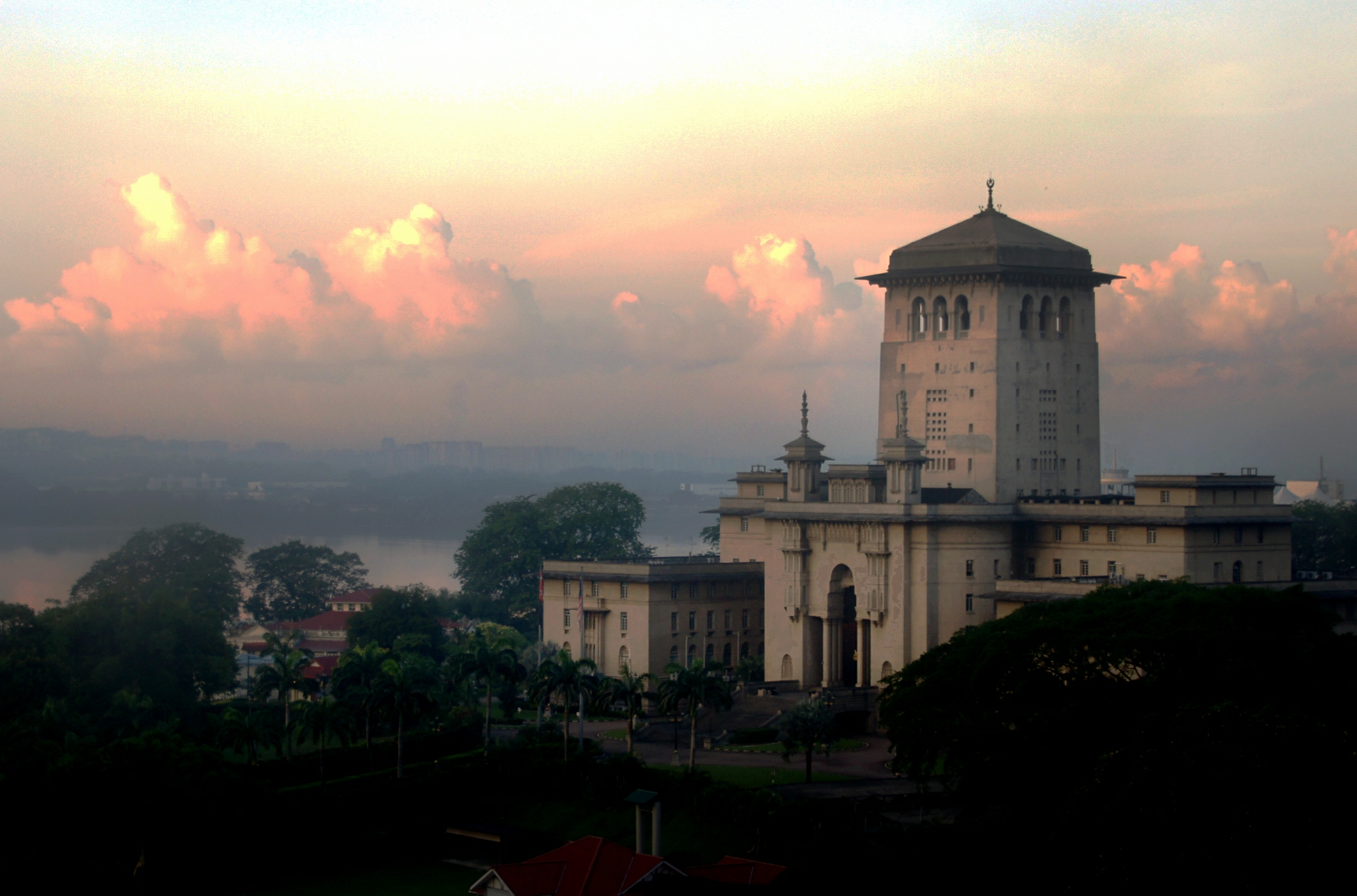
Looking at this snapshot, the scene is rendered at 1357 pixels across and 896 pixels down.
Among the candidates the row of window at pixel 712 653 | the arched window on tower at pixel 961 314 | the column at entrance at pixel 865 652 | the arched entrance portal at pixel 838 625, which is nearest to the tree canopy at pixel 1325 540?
the arched window on tower at pixel 961 314

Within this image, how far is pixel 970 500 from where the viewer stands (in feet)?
310

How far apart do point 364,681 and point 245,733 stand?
11920 millimetres

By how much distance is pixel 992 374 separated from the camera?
98750mm

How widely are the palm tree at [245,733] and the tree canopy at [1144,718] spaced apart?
91.7 ft

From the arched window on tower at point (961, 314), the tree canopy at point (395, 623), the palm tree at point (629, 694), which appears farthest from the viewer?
the tree canopy at point (395, 623)

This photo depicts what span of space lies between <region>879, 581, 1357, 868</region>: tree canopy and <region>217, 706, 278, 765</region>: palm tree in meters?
28.0

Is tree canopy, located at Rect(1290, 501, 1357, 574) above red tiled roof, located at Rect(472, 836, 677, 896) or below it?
above

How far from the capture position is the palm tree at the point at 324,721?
79.8m

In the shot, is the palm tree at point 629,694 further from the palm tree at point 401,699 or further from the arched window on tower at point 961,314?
the arched window on tower at point 961,314

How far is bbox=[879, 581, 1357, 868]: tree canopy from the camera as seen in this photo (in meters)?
41.4

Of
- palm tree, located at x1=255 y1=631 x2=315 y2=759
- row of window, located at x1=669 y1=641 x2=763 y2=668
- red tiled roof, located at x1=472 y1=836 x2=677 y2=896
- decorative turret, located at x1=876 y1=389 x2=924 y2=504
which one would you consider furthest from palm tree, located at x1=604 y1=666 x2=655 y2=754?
red tiled roof, located at x1=472 y1=836 x2=677 y2=896

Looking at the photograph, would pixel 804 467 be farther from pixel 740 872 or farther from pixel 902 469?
pixel 740 872

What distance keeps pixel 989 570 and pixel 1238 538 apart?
1216cm

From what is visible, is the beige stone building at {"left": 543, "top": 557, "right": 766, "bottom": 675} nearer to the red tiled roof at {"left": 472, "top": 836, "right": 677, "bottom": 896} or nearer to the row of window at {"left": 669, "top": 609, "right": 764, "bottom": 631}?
the row of window at {"left": 669, "top": 609, "right": 764, "bottom": 631}
